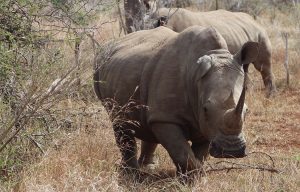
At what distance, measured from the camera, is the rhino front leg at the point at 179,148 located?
495cm

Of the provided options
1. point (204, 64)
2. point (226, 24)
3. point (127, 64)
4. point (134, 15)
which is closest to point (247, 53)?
point (204, 64)

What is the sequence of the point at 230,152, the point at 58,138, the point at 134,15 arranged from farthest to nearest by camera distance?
the point at 134,15, the point at 58,138, the point at 230,152

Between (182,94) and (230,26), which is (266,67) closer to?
(230,26)

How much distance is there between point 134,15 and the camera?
8.48m

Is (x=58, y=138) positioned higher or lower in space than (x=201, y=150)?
higher

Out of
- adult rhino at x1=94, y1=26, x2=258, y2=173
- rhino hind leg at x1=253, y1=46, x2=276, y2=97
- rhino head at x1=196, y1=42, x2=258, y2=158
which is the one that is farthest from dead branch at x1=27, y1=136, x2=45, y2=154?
rhino hind leg at x1=253, y1=46, x2=276, y2=97

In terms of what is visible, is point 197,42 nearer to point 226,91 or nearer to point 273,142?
point 226,91

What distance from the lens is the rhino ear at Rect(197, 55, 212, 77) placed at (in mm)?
4707

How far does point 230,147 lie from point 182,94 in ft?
2.43

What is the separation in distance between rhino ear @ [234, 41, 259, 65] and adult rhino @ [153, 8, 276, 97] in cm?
410

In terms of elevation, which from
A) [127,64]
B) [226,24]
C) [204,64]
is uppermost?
[204,64]

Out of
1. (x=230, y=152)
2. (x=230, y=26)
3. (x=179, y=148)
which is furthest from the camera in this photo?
(x=230, y=26)

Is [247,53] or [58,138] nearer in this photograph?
[247,53]

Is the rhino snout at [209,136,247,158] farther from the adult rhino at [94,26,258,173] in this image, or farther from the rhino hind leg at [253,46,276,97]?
the rhino hind leg at [253,46,276,97]
